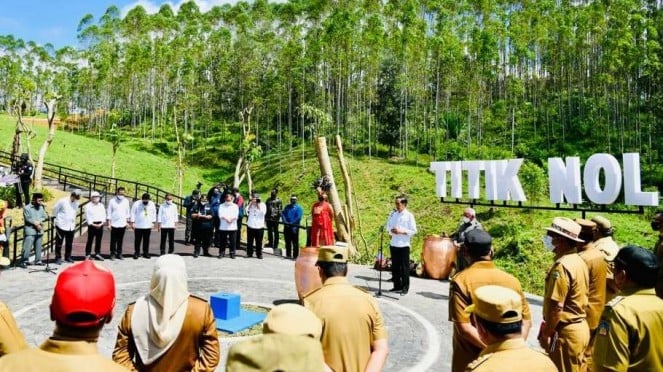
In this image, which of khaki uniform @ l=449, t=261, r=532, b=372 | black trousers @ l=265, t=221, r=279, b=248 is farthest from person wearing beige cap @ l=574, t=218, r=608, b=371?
black trousers @ l=265, t=221, r=279, b=248

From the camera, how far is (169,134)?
61.2 meters


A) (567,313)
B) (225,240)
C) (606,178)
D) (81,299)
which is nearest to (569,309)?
(567,313)

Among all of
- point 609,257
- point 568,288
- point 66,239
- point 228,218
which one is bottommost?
point 66,239

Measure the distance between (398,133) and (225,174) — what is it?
1620cm

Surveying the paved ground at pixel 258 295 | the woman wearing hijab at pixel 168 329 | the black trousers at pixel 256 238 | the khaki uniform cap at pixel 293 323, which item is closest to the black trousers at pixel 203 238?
the paved ground at pixel 258 295

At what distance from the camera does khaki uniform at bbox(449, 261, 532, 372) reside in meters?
3.42

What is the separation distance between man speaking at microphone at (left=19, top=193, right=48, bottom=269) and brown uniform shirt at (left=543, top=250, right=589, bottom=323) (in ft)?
34.4

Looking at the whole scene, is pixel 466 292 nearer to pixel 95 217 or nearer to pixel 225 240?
pixel 95 217

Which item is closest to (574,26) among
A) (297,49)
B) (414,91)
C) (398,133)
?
(414,91)

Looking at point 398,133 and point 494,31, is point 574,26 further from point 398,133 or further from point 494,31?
point 398,133

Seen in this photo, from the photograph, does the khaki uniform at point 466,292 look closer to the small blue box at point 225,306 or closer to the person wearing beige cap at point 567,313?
the person wearing beige cap at point 567,313

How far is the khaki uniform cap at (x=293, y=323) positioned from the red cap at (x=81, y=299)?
649mm

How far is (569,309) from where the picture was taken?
13.0 ft

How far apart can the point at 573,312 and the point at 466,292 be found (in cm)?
110
